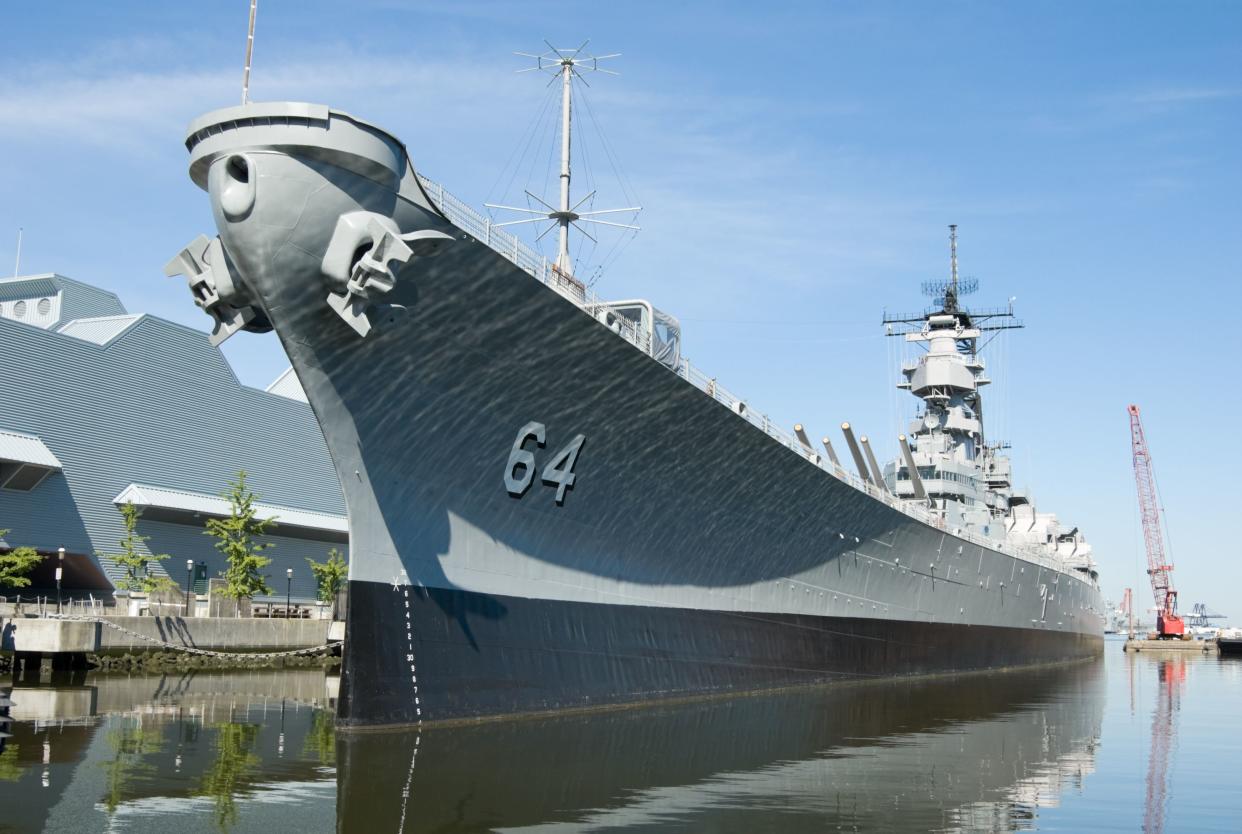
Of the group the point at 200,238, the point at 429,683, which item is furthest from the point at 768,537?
the point at 200,238

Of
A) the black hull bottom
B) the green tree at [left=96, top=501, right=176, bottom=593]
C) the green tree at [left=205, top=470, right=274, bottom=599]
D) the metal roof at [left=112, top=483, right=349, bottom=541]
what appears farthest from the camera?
the metal roof at [left=112, top=483, right=349, bottom=541]

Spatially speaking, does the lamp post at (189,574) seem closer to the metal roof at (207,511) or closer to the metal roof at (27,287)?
the metal roof at (207,511)

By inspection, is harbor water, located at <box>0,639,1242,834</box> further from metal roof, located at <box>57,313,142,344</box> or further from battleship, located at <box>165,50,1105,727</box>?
metal roof, located at <box>57,313,142,344</box>

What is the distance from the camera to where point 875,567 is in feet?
93.3

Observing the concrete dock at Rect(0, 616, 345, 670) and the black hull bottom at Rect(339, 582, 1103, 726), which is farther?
the concrete dock at Rect(0, 616, 345, 670)

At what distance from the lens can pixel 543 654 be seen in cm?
1775

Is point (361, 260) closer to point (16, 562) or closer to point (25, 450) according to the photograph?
point (16, 562)

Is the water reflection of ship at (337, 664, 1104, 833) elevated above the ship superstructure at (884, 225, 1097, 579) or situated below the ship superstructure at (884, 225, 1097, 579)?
below

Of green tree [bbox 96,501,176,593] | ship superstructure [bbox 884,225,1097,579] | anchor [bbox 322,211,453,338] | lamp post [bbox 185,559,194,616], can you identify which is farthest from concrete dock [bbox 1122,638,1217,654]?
anchor [bbox 322,211,453,338]

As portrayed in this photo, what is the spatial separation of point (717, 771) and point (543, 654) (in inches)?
190

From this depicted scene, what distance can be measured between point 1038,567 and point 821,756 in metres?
28.2

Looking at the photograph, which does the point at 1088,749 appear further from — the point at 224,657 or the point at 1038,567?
the point at 1038,567

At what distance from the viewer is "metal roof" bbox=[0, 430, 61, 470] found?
31484mm

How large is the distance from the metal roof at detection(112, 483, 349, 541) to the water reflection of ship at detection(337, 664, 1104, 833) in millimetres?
18753
